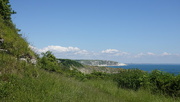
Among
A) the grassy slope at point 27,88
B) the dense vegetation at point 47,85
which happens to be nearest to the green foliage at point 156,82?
the dense vegetation at point 47,85

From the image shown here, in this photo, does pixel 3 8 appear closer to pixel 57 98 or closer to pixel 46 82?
pixel 46 82

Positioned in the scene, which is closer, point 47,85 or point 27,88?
point 27,88

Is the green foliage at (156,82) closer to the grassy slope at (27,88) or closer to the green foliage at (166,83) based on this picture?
the green foliage at (166,83)

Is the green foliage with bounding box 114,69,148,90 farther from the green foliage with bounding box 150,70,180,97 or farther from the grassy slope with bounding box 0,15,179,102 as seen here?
the grassy slope with bounding box 0,15,179,102

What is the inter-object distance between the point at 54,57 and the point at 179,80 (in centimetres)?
1405

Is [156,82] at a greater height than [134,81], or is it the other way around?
[156,82]

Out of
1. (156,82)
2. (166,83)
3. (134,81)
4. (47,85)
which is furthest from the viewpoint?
(134,81)

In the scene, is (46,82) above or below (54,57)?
below

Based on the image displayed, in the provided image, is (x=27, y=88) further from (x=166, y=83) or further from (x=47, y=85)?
(x=166, y=83)

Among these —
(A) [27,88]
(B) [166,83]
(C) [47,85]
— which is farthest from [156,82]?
(A) [27,88]

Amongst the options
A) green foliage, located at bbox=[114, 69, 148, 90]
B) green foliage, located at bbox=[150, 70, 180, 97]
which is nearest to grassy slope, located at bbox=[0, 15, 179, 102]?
green foliage, located at bbox=[150, 70, 180, 97]

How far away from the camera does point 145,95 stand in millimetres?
9031

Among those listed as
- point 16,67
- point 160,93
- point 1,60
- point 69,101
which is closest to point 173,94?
point 160,93

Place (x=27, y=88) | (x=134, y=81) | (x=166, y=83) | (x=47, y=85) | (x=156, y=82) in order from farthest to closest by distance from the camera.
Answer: (x=134, y=81) → (x=156, y=82) → (x=166, y=83) → (x=47, y=85) → (x=27, y=88)
